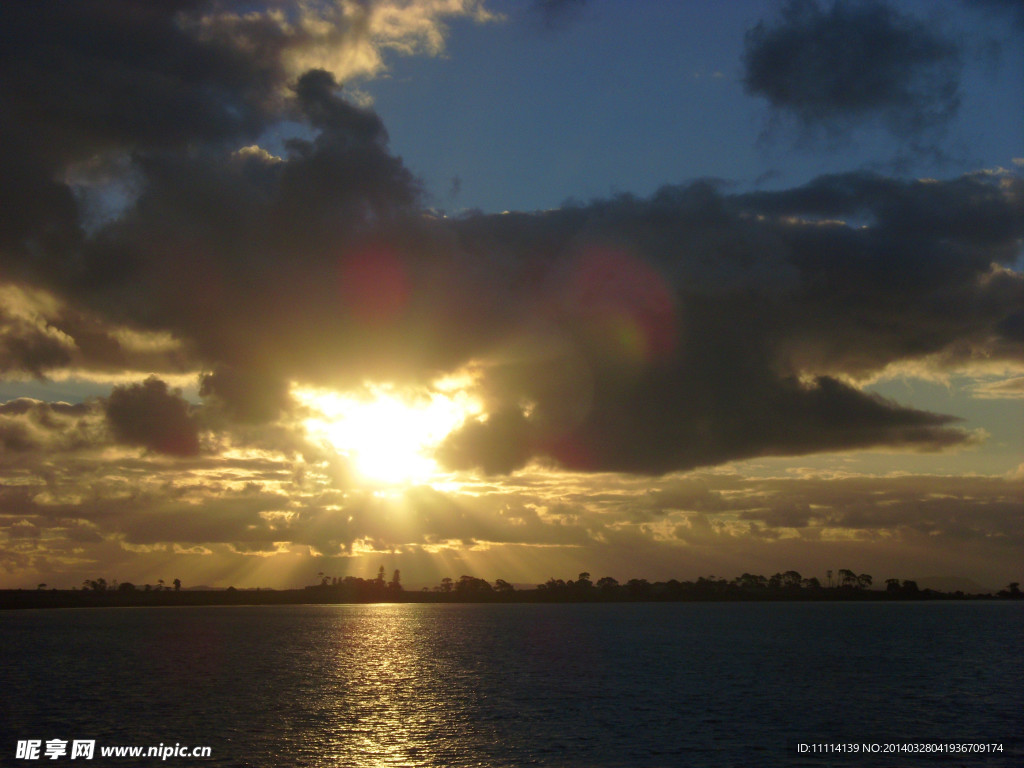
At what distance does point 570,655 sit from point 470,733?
7630 centimetres

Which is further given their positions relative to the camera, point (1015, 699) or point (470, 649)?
point (470, 649)

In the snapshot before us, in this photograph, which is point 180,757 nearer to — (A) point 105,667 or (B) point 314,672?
(B) point 314,672

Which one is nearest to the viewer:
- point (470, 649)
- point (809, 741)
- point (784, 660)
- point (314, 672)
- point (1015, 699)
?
point (809, 741)

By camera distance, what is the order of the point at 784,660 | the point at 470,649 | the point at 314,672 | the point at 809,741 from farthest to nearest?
the point at 470,649 → the point at 784,660 → the point at 314,672 → the point at 809,741

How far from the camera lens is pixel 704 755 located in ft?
186

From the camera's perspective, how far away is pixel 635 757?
55812mm

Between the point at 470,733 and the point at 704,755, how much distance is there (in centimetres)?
1936

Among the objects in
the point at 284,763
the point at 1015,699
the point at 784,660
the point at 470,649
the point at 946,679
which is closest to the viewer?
the point at 284,763

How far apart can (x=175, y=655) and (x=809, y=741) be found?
113m

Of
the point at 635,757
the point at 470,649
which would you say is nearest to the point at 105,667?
the point at 470,649

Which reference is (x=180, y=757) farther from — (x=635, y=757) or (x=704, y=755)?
(x=704, y=755)

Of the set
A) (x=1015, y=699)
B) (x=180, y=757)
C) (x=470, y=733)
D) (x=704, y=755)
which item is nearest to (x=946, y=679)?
(x=1015, y=699)

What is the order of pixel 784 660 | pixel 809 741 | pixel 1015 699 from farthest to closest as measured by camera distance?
1. pixel 784 660
2. pixel 1015 699
3. pixel 809 741

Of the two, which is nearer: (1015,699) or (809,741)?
(809,741)
